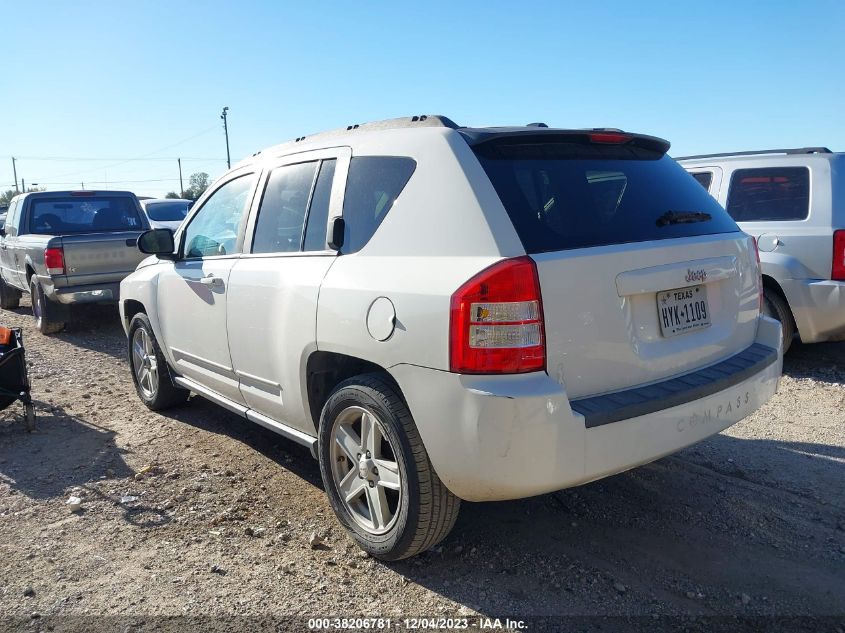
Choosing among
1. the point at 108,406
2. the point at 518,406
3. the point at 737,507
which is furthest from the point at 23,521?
the point at 737,507

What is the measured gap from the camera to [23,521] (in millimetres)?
3791

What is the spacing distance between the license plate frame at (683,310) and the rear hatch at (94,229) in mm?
7945

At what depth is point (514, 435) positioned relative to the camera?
2557 mm

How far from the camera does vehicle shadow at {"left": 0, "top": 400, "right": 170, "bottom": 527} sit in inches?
161

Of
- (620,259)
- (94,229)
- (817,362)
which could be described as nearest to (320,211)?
(620,259)

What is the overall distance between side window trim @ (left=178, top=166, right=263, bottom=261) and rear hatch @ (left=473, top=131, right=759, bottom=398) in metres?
1.73

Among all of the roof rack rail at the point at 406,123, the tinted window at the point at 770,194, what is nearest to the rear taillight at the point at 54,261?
the roof rack rail at the point at 406,123

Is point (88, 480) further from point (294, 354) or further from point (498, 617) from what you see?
point (498, 617)

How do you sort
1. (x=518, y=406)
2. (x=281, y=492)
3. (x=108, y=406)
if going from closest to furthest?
1. (x=518, y=406)
2. (x=281, y=492)
3. (x=108, y=406)

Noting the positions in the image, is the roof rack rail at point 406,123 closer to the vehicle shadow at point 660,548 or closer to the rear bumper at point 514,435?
the rear bumper at point 514,435

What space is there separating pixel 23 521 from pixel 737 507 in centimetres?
377

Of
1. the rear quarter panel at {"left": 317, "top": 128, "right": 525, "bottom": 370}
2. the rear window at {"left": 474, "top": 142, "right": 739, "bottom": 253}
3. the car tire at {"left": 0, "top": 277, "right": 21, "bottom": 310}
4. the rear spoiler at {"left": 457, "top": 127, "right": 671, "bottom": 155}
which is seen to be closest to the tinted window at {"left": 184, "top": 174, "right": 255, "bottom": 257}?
the rear quarter panel at {"left": 317, "top": 128, "right": 525, "bottom": 370}

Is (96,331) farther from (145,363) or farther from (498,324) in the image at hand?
(498,324)

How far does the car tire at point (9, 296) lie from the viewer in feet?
40.4
